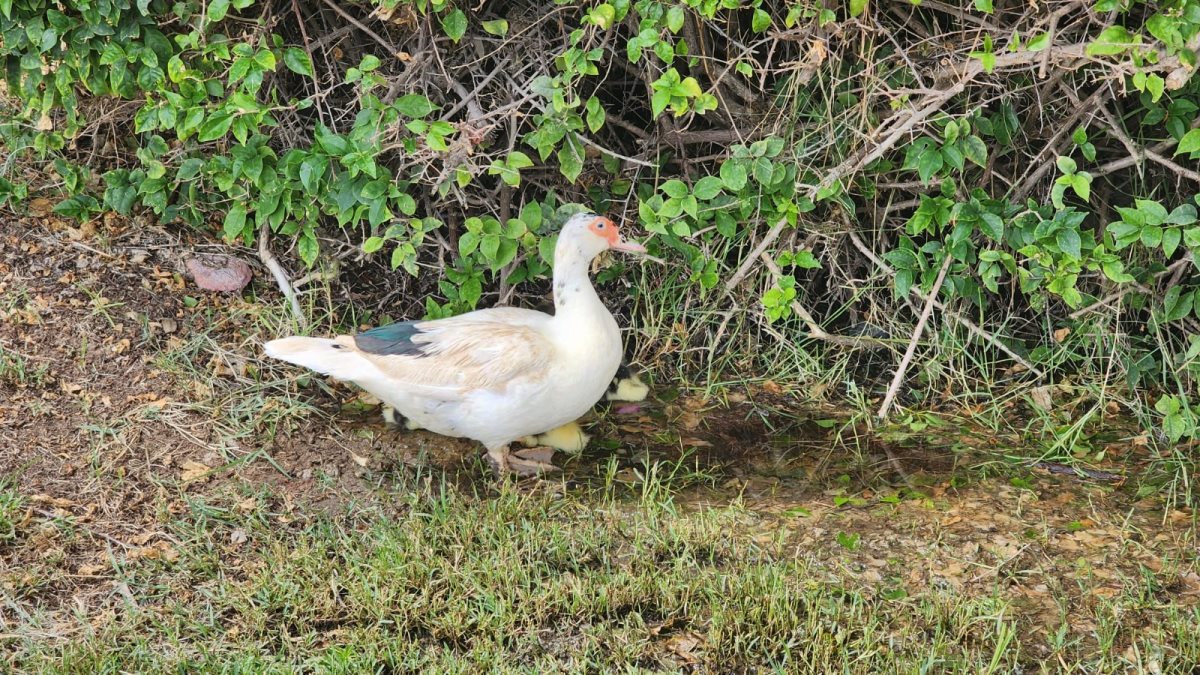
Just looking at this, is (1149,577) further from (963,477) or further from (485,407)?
(485,407)

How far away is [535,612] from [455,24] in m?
2.11

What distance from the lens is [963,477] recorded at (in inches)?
170

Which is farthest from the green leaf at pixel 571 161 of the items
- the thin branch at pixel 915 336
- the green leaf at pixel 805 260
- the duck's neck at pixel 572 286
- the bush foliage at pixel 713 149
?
the thin branch at pixel 915 336

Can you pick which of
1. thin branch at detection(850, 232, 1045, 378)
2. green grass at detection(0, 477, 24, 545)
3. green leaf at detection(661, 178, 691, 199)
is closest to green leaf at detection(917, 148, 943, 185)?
thin branch at detection(850, 232, 1045, 378)

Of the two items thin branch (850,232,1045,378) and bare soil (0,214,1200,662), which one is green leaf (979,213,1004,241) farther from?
bare soil (0,214,1200,662)

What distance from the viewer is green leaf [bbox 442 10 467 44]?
4297 mm

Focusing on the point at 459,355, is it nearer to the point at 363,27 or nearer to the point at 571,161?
the point at 571,161

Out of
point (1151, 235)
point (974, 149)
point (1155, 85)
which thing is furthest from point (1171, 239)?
point (974, 149)

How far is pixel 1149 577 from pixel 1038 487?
0.66 meters

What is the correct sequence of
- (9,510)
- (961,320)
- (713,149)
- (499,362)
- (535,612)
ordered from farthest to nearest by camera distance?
(713,149), (961,320), (499,362), (9,510), (535,612)

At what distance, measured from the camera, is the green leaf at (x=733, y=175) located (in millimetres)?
4262

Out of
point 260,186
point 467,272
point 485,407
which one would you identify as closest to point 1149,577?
point 485,407

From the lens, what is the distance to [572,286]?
4.38 meters

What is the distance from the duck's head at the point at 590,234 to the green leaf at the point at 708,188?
0.33 m
